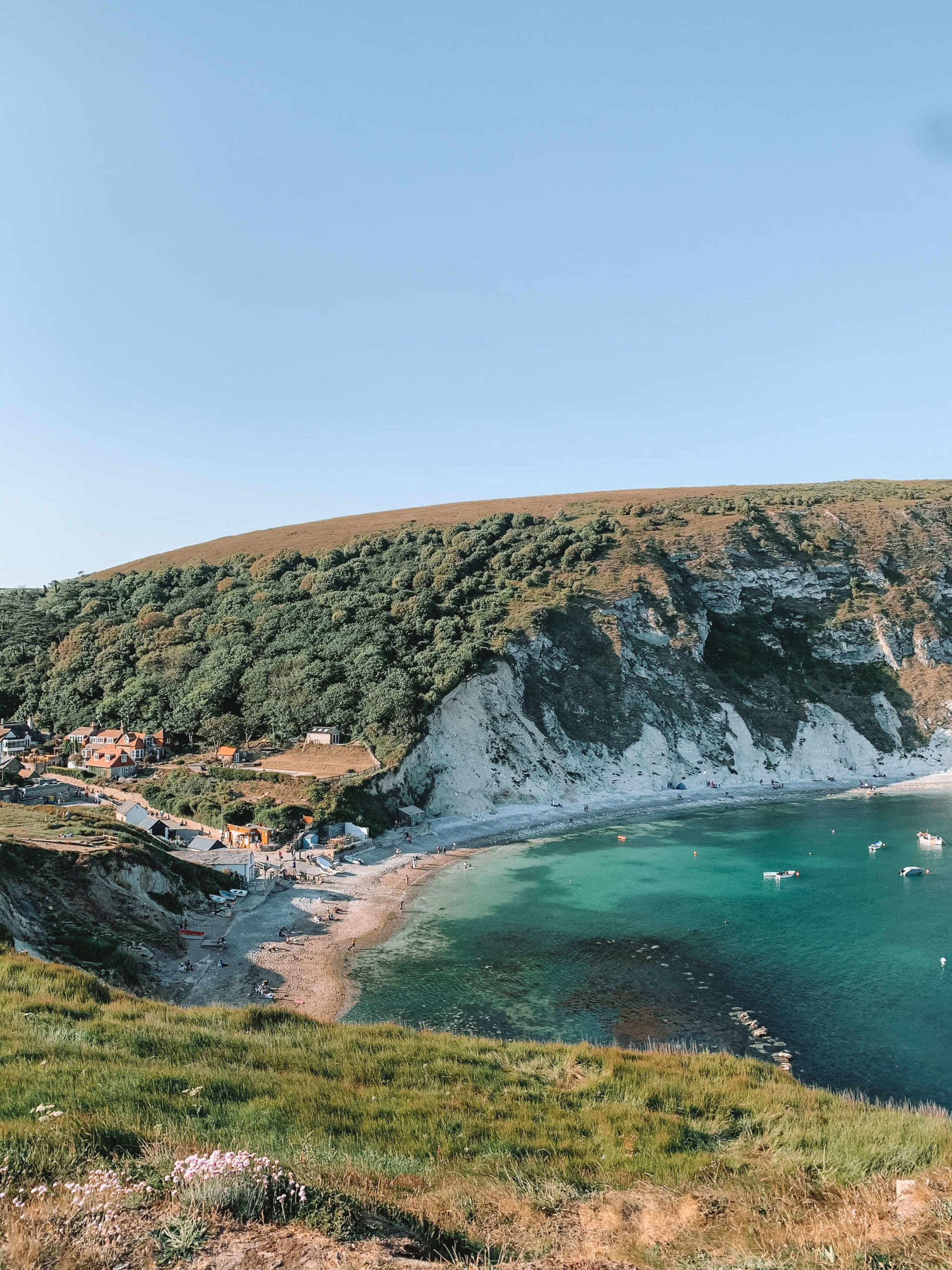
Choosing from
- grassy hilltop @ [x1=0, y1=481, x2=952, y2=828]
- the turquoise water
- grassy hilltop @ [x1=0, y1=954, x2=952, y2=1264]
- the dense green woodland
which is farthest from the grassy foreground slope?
the dense green woodland

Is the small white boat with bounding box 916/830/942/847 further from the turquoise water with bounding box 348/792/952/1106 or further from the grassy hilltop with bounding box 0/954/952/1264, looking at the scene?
the grassy hilltop with bounding box 0/954/952/1264

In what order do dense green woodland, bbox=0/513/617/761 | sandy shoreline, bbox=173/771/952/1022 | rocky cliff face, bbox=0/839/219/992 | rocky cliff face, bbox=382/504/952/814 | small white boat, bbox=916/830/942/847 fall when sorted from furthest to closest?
dense green woodland, bbox=0/513/617/761 < rocky cliff face, bbox=382/504/952/814 < small white boat, bbox=916/830/942/847 < sandy shoreline, bbox=173/771/952/1022 < rocky cliff face, bbox=0/839/219/992

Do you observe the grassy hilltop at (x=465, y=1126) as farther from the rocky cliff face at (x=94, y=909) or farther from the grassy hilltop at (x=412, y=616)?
the grassy hilltop at (x=412, y=616)

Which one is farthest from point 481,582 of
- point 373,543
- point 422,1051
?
point 422,1051

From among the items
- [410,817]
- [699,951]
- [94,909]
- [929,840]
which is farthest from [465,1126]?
[929,840]

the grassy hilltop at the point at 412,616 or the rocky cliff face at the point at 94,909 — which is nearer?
the rocky cliff face at the point at 94,909

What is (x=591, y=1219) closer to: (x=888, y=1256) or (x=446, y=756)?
(x=888, y=1256)

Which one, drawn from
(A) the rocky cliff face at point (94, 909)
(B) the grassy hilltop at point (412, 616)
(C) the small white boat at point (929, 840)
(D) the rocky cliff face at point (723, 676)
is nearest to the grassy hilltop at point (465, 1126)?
(A) the rocky cliff face at point (94, 909)
